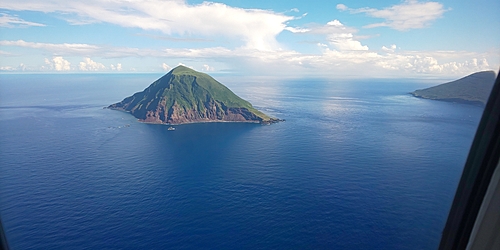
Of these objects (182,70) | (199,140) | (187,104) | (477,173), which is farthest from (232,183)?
(182,70)

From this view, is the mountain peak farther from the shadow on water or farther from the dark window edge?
the dark window edge

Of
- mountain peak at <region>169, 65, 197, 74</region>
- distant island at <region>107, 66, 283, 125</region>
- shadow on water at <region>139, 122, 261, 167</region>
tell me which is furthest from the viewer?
mountain peak at <region>169, 65, 197, 74</region>

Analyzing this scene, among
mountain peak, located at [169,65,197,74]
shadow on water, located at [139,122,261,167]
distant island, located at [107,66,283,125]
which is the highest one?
mountain peak, located at [169,65,197,74]

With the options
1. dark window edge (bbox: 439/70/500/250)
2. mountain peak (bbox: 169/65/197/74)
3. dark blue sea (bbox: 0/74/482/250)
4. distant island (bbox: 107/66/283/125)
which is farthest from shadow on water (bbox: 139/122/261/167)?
dark window edge (bbox: 439/70/500/250)

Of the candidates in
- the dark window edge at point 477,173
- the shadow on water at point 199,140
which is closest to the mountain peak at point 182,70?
the shadow on water at point 199,140

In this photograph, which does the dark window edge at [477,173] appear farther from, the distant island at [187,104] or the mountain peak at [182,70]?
the mountain peak at [182,70]

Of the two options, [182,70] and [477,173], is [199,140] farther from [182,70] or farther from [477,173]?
[477,173]

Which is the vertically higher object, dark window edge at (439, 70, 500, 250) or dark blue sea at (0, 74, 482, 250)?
dark window edge at (439, 70, 500, 250)

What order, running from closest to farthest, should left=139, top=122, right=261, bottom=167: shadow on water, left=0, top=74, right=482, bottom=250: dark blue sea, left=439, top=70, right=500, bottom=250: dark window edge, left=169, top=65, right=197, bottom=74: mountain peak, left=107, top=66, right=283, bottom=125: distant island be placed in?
left=439, top=70, right=500, bottom=250: dark window edge → left=0, top=74, right=482, bottom=250: dark blue sea → left=139, top=122, right=261, bottom=167: shadow on water → left=107, top=66, right=283, bottom=125: distant island → left=169, top=65, right=197, bottom=74: mountain peak

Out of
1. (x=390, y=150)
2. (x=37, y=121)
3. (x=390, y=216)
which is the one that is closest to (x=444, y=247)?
(x=390, y=216)
